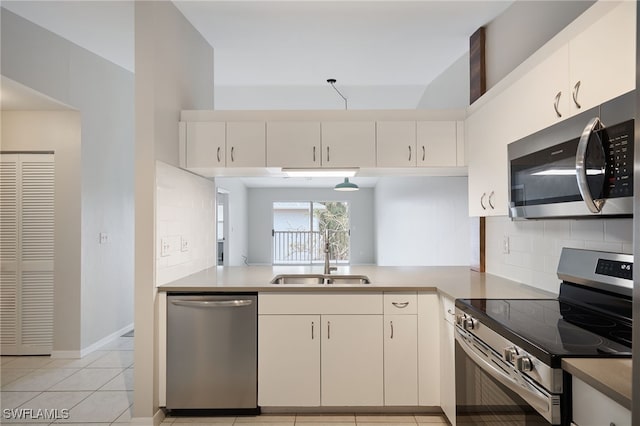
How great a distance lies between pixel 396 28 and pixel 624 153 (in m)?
2.27

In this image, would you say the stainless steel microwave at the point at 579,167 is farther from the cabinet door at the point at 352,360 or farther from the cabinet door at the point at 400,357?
the cabinet door at the point at 352,360

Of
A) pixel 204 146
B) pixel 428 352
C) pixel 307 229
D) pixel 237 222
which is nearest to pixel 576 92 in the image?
pixel 428 352

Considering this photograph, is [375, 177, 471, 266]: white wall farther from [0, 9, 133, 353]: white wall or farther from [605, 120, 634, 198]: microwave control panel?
[0, 9, 133, 353]: white wall

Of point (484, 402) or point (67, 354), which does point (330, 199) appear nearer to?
point (67, 354)

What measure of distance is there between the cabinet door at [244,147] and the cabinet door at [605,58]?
1954 mm

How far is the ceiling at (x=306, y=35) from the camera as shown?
2.84 m

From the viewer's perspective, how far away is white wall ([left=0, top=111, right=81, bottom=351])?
377 cm

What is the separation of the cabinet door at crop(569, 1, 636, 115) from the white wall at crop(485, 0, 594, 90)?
→ 60 centimetres

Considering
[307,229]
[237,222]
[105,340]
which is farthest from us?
[307,229]

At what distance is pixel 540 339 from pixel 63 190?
4074 mm

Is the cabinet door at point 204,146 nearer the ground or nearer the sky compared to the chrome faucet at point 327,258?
nearer the sky

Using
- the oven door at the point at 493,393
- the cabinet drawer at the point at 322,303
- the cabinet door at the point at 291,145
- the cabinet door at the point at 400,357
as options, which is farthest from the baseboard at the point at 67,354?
the oven door at the point at 493,393

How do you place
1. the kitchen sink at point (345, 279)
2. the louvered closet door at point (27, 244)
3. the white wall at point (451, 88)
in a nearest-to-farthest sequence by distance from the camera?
the kitchen sink at point (345, 279) < the white wall at point (451, 88) < the louvered closet door at point (27, 244)

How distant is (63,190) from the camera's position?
380 centimetres
